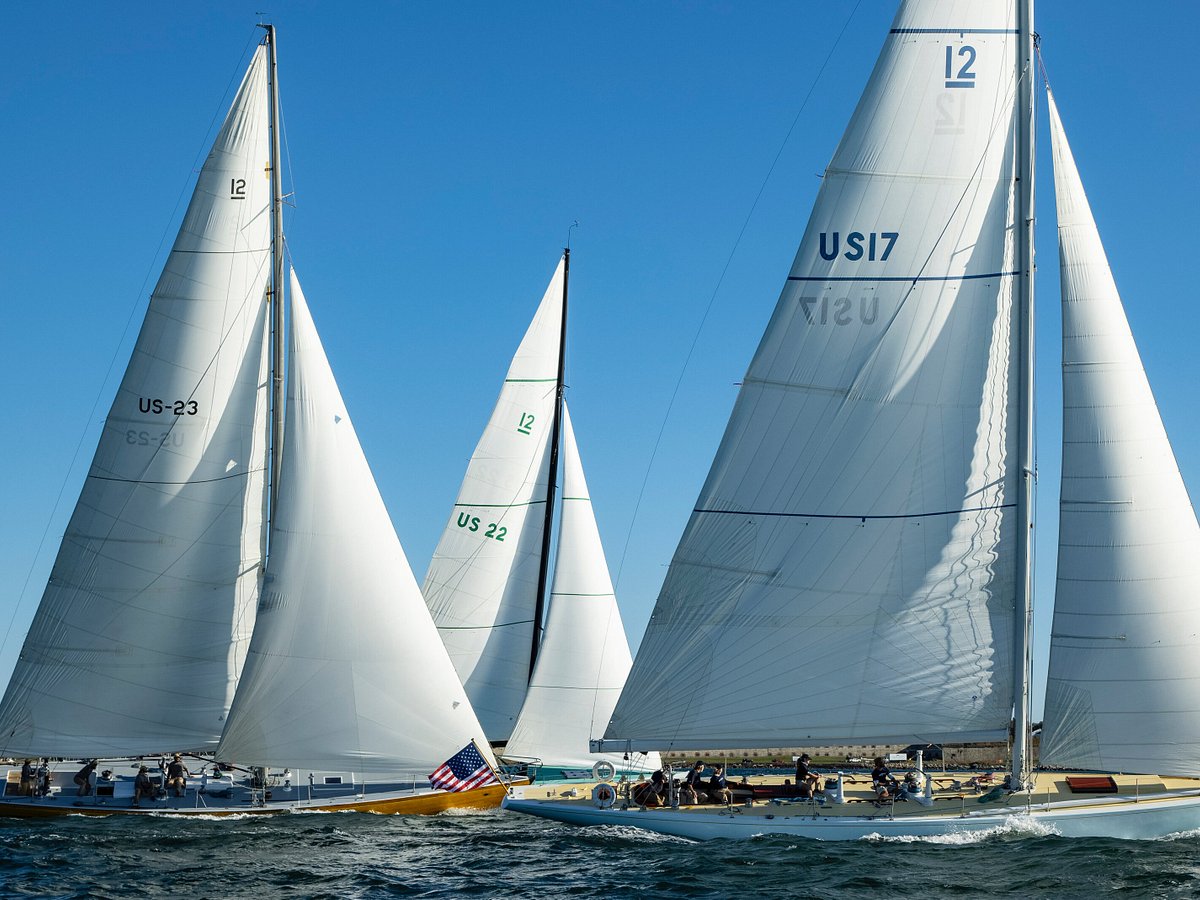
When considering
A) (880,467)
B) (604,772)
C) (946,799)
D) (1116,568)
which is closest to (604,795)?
(604,772)

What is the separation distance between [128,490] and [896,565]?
15.1 m

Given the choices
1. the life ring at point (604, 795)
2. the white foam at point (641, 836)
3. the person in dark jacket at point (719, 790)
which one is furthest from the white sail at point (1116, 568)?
the life ring at point (604, 795)

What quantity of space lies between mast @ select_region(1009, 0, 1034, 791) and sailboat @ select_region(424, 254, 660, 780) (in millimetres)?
12391

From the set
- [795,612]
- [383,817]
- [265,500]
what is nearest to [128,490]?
[265,500]

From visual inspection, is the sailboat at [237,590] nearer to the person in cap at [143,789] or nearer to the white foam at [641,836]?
the person in cap at [143,789]

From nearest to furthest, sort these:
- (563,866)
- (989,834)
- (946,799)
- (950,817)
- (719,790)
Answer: (563,866) → (989,834) → (950,817) → (946,799) → (719,790)

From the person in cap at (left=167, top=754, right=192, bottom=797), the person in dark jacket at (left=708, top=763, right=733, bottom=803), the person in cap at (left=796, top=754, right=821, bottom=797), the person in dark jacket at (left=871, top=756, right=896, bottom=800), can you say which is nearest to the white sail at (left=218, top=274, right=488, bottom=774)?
the person in cap at (left=167, top=754, right=192, bottom=797)

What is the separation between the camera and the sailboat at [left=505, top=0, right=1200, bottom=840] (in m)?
21.2

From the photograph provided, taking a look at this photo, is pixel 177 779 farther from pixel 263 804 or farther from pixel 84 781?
pixel 84 781

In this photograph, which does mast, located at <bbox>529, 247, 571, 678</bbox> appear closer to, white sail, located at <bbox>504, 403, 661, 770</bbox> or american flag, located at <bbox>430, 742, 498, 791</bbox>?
white sail, located at <bbox>504, 403, 661, 770</bbox>

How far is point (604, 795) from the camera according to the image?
22469 mm

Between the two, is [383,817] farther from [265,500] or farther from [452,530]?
[452,530]

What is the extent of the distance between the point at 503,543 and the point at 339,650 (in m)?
11.4

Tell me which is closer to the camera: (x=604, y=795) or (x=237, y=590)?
(x=604, y=795)
